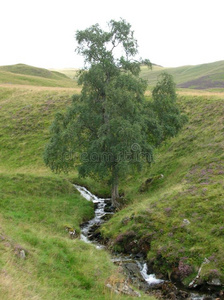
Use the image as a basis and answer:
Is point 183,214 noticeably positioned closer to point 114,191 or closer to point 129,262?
point 129,262

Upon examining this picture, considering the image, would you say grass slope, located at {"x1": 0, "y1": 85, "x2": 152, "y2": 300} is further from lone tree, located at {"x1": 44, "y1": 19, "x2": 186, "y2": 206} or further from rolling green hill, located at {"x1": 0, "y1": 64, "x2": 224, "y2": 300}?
lone tree, located at {"x1": 44, "y1": 19, "x2": 186, "y2": 206}

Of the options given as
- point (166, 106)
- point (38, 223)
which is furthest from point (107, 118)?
point (38, 223)

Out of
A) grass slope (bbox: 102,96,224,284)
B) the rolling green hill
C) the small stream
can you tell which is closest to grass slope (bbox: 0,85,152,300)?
the rolling green hill

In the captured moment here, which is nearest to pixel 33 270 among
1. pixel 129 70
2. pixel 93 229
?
pixel 93 229

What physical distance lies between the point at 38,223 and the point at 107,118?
517 inches

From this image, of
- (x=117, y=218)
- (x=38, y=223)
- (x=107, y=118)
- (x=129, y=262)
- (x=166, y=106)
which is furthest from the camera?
(x=166, y=106)

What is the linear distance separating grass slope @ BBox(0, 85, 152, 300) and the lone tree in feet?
13.6

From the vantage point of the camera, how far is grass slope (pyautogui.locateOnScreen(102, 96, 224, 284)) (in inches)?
715

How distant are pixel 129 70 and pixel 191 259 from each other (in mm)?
21280

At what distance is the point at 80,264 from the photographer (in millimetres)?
15281

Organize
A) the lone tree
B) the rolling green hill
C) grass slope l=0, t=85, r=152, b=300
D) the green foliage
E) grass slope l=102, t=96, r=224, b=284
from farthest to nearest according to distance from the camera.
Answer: the green foliage
the lone tree
grass slope l=102, t=96, r=224, b=284
the rolling green hill
grass slope l=0, t=85, r=152, b=300

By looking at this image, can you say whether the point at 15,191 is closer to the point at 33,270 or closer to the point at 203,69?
the point at 33,270

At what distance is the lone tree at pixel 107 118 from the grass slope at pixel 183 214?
4.46 meters

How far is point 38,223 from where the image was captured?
25062 mm
